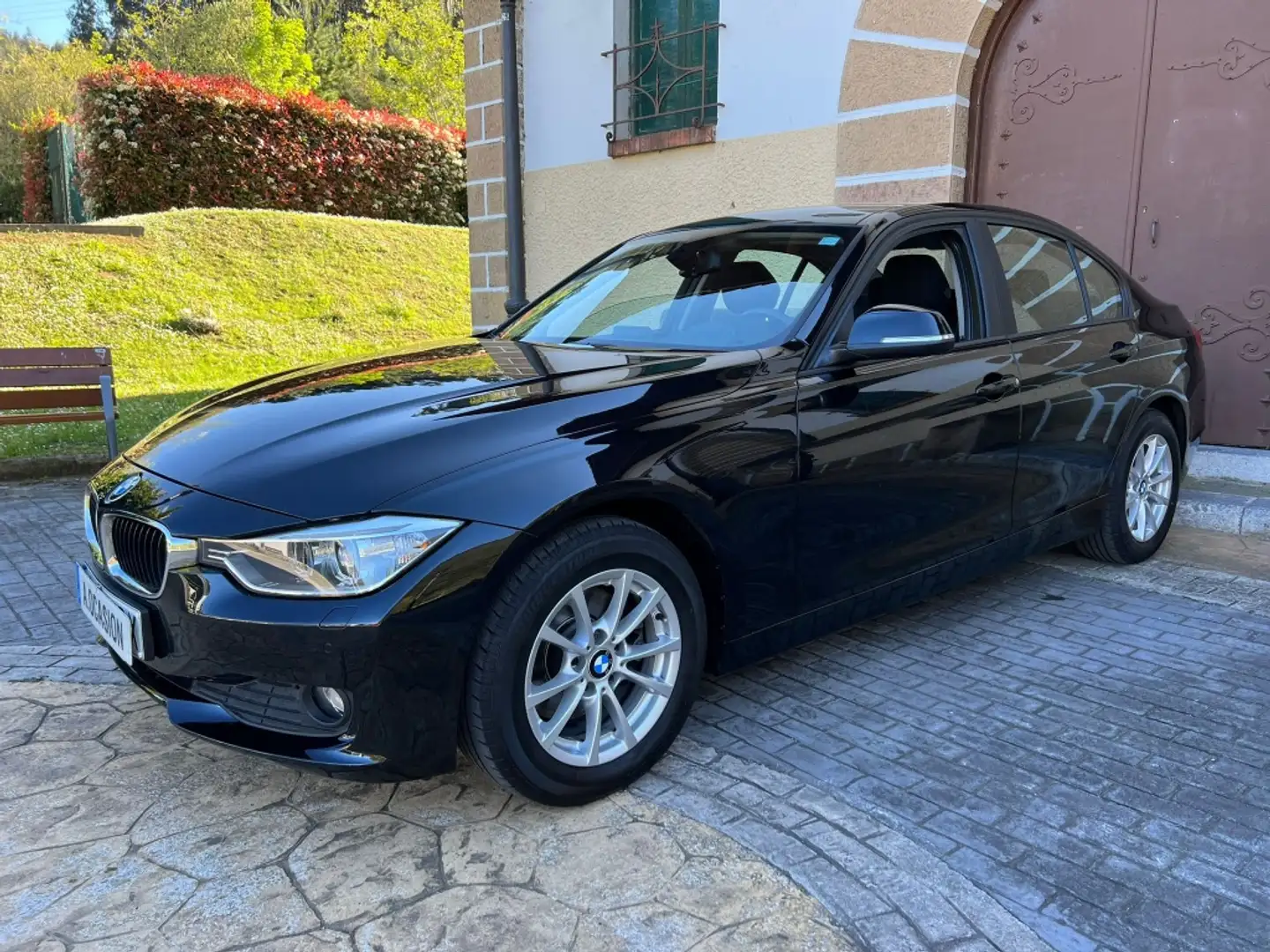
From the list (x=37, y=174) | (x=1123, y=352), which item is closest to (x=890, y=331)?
(x=1123, y=352)

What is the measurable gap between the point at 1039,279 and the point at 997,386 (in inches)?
28.9

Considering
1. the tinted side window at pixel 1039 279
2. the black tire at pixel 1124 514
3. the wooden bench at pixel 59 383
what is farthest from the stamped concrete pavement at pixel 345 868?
the wooden bench at pixel 59 383

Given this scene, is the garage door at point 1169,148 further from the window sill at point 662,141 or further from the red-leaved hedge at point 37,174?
the red-leaved hedge at point 37,174

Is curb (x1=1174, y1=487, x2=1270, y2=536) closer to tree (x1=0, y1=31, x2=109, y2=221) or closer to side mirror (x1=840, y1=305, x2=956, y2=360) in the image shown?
side mirror (x1=840, y1=305, x2=956, y2=360)

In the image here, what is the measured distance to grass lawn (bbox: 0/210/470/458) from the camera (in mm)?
10898

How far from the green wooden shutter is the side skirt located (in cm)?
471

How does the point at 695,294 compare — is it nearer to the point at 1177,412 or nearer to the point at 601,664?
the point at 601,664

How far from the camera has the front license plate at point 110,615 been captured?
8.15 ft

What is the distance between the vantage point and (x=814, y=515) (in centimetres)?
301

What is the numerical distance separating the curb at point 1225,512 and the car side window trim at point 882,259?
8.22 ft

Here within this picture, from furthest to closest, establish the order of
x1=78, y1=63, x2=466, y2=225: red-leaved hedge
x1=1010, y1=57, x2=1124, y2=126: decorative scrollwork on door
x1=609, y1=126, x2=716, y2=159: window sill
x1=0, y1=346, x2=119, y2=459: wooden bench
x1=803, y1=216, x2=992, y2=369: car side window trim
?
1. x1=78, y1=63, x2=466, y2=225: red-leaved hedge
2. x1=609, y1=126, x2=716, y2=159: window sill
3. x1=0, y1=346, x2=119, y2=459: wooden bench
4. x1=1010, y1=57, x2=1124, y2=126: decorative scrollwork on door
5. x1=803, y1=216, x2=992, y2=369: car side window trim

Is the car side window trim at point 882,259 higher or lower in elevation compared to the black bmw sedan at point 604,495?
higher

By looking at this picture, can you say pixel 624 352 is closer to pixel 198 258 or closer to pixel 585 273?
pixel 585 273

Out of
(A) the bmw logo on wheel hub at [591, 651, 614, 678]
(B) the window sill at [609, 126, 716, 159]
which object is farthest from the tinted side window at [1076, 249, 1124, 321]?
(B) the window sill at [609, 126, 716, 159]
